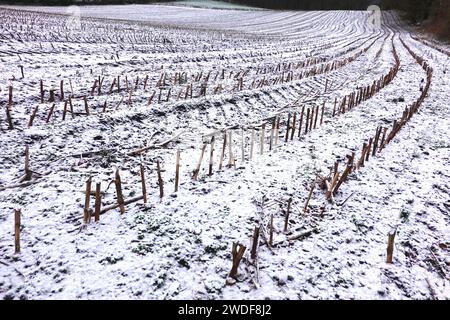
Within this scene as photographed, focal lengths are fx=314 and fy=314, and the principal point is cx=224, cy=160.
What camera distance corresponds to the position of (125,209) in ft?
15.2

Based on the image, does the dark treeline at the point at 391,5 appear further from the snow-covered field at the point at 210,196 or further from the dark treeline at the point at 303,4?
the snow-covered field at the point at 210,196

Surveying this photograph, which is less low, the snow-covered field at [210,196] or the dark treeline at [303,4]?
the dark treeline at [303,4]

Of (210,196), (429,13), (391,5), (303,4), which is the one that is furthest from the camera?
(303,4)

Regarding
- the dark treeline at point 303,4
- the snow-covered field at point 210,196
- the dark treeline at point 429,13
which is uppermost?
the dark treeline at point 303,4

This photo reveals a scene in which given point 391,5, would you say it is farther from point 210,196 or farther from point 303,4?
point 210,196

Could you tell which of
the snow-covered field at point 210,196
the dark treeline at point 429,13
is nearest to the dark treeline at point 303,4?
the dark treeline at point 429,13

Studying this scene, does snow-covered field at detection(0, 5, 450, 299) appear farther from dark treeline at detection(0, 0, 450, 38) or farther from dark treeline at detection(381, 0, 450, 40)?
dark treeline at detection(0, 0, 450, 38)

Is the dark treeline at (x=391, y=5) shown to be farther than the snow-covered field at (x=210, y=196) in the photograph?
Yes

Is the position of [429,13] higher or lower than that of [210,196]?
higher

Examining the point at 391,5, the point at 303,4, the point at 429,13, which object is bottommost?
the point at 429,13

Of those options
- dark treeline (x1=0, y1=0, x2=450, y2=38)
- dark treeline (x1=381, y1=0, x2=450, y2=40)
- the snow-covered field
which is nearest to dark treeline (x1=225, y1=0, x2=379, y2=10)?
dark treeline (x1=0, y1=0, x2=450, y2=38)

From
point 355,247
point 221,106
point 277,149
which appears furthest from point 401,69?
point 355,247

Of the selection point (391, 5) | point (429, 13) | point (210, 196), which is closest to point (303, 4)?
point (391, 5)
